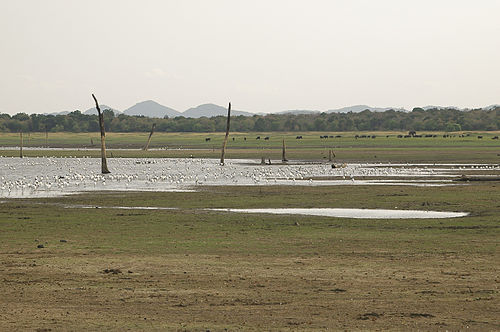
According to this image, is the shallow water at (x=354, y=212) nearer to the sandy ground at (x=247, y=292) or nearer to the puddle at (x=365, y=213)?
the puddle at (x=365, y=213)

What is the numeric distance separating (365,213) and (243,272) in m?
13.1

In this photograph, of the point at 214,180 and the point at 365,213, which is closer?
the point at 365,213

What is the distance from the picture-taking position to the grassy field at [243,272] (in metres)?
11.5

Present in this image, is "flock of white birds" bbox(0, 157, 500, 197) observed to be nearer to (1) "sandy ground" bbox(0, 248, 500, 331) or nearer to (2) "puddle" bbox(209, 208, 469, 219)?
(2) "puddle" bbox(209, 208, 469, 219)

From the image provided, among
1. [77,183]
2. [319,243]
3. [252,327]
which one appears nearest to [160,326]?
[252,327]

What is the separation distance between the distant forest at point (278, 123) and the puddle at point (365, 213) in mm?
140053

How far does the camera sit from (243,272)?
15.3m

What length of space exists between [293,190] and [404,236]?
17453 millimetres

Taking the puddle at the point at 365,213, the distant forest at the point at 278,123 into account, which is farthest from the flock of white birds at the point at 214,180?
the distant forest at the point at 278,123

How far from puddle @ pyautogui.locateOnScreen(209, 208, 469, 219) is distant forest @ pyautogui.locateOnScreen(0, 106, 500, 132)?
140053 mm

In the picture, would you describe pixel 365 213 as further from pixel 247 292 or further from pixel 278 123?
pixel 278 123

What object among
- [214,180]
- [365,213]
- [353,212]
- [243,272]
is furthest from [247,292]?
[214,180]

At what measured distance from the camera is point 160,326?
1098 centimetres

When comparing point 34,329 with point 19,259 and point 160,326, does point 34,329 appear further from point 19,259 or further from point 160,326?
point 19,259
